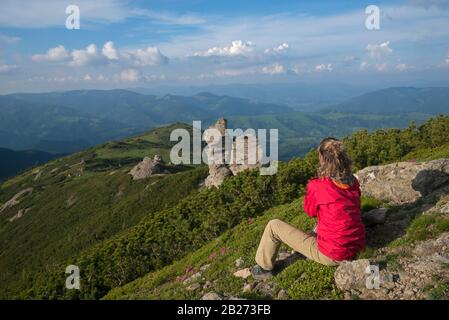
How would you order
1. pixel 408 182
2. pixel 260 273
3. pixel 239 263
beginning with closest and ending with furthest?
1. pixel 260 273
2. pixel 408 182
3. pixel 239 263

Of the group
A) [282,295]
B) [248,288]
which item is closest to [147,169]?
[248,288]

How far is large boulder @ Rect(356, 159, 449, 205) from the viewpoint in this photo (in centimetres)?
1484

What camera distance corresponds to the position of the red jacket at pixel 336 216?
35.8 feet

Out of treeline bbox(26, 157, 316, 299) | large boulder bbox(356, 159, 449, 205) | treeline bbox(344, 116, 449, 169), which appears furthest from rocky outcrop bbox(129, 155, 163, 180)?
large boulder bbox(356, 159, 449, 205)

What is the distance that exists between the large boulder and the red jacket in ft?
15.0

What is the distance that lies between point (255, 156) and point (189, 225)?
3768 cm

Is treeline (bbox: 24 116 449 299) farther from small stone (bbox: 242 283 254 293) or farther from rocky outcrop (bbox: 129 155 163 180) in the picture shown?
rocky outcrop (bbox: 129 155 163 180)

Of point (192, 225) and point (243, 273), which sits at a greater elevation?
point (243, 273)

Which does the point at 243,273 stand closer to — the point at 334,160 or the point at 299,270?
the point at 299,270

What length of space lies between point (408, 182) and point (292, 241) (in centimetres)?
623

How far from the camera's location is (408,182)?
15.3m

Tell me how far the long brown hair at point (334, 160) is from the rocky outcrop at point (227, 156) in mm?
50899

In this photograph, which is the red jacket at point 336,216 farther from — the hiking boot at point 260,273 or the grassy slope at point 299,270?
the hiking boot at point 260,273

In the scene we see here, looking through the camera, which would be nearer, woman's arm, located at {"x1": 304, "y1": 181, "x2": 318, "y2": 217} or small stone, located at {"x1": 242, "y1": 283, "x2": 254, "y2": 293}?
woman's arm, located at {"x1": 304, "y1": 181, "x2": 318, "y2": 217}
